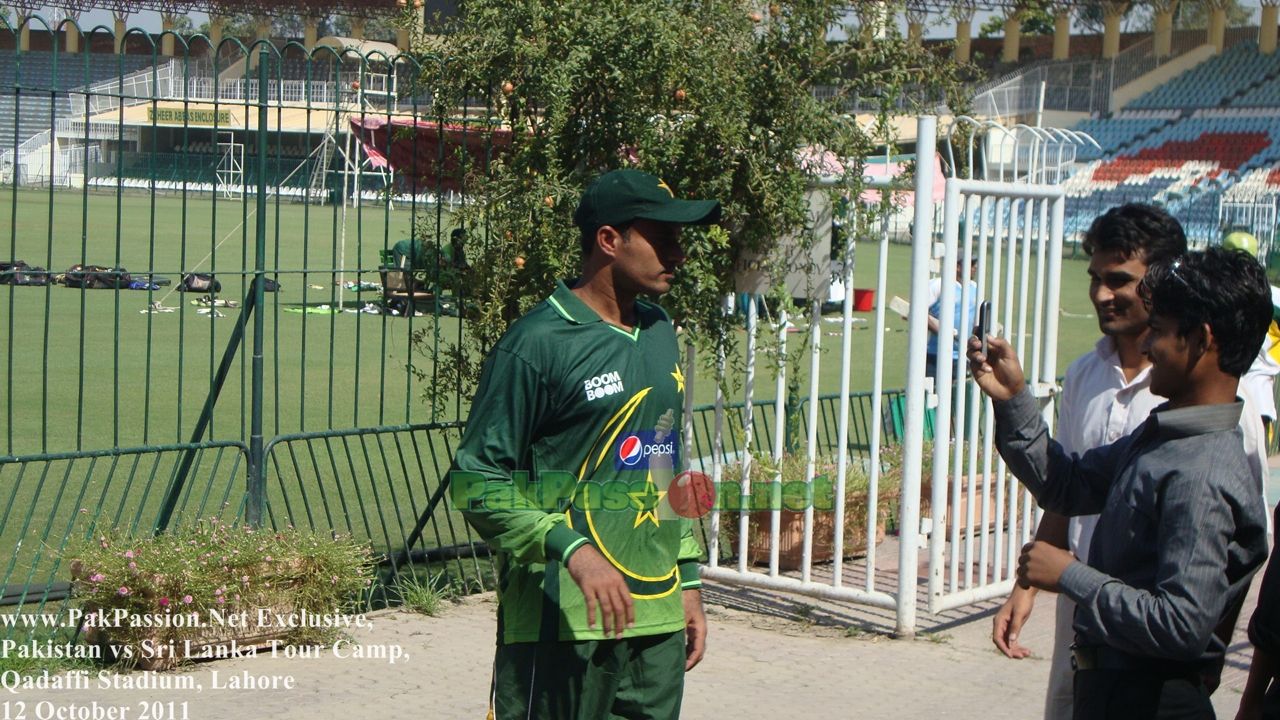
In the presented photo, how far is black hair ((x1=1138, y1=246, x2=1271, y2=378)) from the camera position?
2.91 m

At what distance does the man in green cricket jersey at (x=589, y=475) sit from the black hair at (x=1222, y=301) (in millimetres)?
1227

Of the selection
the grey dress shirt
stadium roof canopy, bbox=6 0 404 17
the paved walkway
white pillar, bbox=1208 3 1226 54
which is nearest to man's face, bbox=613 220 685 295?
the grey dress shirt

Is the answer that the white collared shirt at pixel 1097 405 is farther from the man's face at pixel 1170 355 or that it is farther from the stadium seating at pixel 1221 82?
the stadium seating at pixel 1221 82

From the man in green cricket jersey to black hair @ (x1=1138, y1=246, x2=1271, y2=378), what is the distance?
4.03 feet

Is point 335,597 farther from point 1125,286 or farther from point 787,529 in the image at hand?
point 1125,286

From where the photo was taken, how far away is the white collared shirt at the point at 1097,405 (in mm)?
4105

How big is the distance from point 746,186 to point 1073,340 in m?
16.9

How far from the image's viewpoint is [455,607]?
7.20 m

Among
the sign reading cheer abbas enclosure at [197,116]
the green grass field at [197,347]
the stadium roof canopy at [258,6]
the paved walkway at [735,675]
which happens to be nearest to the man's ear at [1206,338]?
the paved walkway at [735,675]

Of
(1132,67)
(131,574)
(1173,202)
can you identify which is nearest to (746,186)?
(131,574)

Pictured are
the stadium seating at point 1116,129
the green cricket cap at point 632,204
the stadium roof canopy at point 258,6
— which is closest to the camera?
the green cricket cap at point 632,204

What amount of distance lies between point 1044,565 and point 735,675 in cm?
354

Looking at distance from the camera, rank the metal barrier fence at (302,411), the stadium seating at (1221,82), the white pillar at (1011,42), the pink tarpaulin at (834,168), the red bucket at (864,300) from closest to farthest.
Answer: the metal barrier fence at (302,411), the pink tarpaulin at (834,168), the red bucket at (864,300), the stadium seating at (1221,82), the white pillar at (1011,42)

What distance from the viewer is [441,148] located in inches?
283
